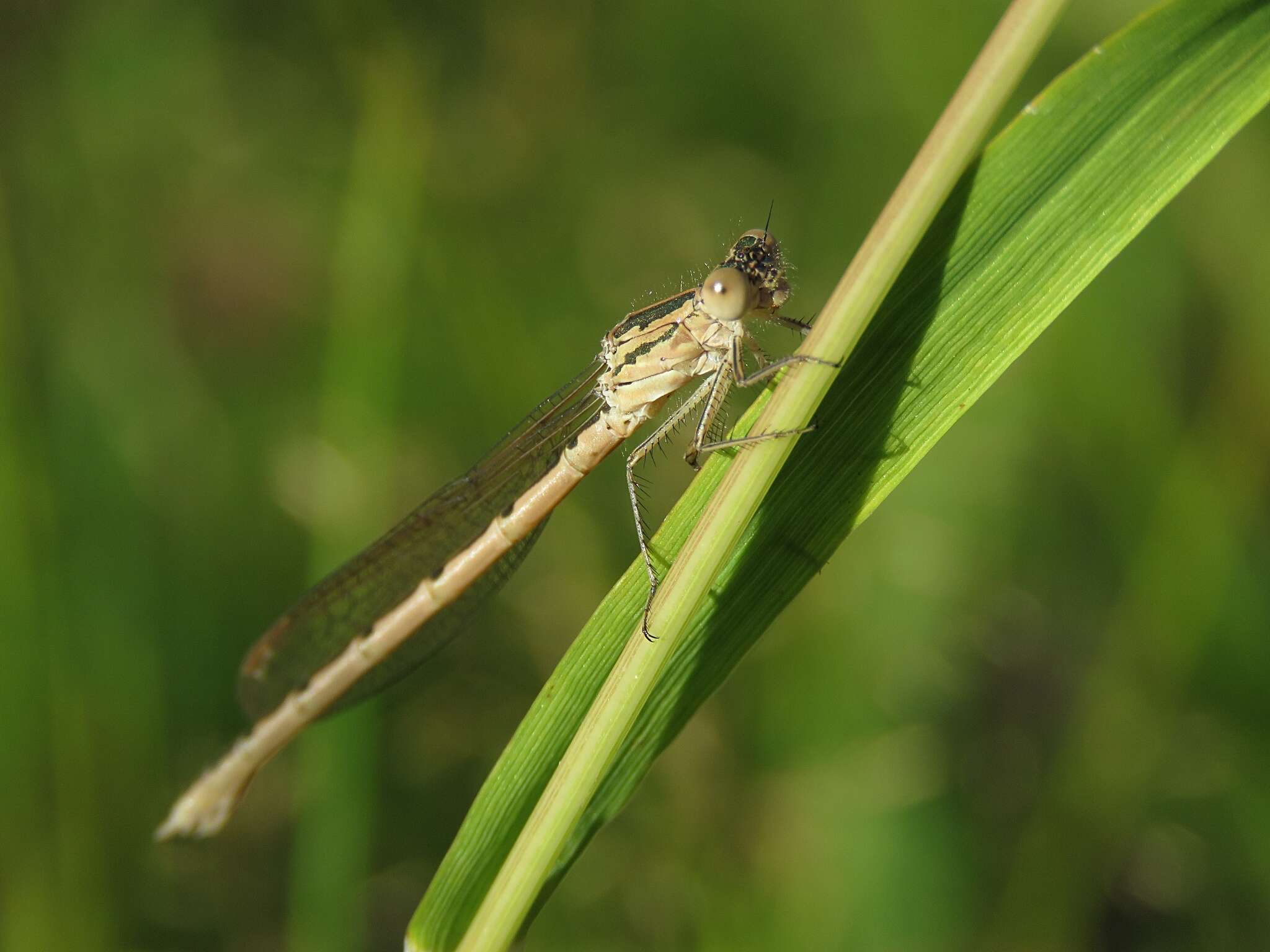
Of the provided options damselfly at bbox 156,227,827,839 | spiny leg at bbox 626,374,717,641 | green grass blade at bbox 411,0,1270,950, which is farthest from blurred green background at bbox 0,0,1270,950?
green grass blade at bbox 411,0,1270,950

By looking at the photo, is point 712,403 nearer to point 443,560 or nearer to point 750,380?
point 750,380

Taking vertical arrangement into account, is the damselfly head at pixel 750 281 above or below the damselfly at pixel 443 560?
above

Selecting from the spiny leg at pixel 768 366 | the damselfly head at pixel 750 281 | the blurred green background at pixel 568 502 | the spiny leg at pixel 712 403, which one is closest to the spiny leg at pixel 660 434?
the spiny leg at pixel 712 403

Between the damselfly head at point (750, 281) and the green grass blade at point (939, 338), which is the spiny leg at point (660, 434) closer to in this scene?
the damselfly head at point (750, 281)

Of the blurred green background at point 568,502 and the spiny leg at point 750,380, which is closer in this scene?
the spiny leg at point 750,380

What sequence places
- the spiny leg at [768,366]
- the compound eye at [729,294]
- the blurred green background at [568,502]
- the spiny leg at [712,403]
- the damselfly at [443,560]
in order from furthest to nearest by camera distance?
the damselfly at [443,560]
the blurred green background at [568,502]
the spiny leg at [712,403]
the compound eye at [729,294]
the spiny leg at [768,366]

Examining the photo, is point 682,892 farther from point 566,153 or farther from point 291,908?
point 566,153

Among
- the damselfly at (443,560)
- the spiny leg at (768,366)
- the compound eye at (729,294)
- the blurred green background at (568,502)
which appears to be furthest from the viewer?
the damselfly at (443,560)

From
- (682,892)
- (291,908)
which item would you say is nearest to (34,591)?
(291,908)
